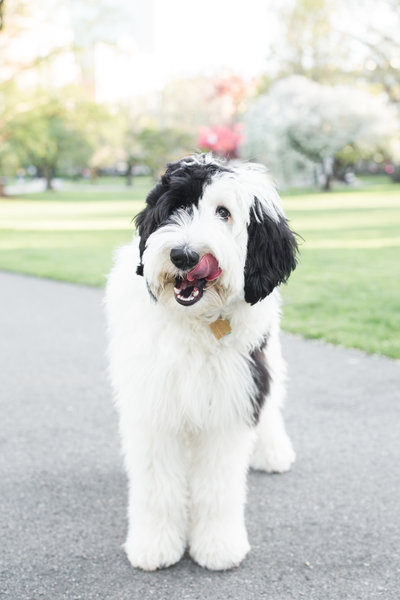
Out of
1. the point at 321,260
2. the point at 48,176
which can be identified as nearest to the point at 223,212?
the point at 321,260

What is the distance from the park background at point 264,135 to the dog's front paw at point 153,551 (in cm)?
343

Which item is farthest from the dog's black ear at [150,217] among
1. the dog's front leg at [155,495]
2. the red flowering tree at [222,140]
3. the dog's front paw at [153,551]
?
the red flowering tree at [222,140]

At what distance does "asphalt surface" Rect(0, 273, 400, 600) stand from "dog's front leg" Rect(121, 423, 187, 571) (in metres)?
0.08

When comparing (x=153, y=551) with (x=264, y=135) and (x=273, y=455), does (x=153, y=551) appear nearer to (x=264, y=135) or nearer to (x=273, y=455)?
(x=273, y=455)

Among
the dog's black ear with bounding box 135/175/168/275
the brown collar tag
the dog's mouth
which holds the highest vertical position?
the dog's black ear with bounding box 135/175/168/275

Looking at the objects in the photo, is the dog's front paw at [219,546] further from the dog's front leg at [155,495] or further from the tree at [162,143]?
the tree at [162,143]

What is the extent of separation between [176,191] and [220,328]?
55cm

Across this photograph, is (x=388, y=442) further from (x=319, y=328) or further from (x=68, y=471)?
(x=319, y=328)

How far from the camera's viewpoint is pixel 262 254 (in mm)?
2342

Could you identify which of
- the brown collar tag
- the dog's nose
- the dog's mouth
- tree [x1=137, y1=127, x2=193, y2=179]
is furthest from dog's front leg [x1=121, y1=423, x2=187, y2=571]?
tree [x1=137, y1=127, x2=193, y2=179]

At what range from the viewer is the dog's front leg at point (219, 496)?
105 inches

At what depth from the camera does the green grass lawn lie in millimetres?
6602

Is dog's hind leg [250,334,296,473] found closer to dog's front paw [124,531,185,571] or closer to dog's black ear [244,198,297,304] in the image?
dog's front paw [124,531,185,571]

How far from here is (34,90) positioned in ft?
93.9
